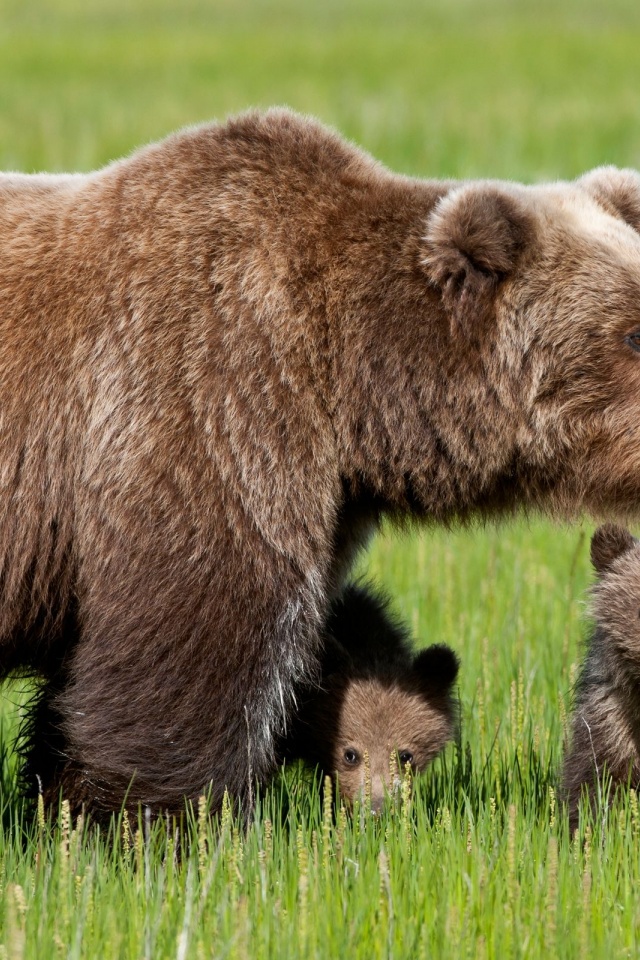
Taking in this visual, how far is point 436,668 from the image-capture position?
5.38m

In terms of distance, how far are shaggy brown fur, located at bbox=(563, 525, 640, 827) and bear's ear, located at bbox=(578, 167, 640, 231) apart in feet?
3.68

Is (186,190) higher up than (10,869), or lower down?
higher up

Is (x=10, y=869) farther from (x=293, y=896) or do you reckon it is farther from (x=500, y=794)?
(x=500, y=794)

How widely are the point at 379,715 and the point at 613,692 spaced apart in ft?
3.07

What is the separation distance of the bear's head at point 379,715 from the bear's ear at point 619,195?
5.80 ft

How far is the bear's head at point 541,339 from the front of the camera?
4441 millimetres

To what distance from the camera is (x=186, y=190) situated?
4461 millimetres

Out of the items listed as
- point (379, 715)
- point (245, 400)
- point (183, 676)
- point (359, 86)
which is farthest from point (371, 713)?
point (359, 86)

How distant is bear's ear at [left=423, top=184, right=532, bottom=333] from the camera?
170 inches

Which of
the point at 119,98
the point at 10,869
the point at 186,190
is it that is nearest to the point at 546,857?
the point at 10,869

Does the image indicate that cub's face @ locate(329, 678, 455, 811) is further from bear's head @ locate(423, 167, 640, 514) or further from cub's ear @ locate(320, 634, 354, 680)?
bear's head @ locate(423, 167, 640, 514)

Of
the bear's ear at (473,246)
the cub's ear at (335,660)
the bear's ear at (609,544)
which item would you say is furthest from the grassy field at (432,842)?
the bear's ear at (473,246)

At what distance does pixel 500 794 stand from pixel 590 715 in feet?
1.44

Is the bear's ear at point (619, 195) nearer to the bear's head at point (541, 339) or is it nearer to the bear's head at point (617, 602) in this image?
the bear's head at point (541, 339)
